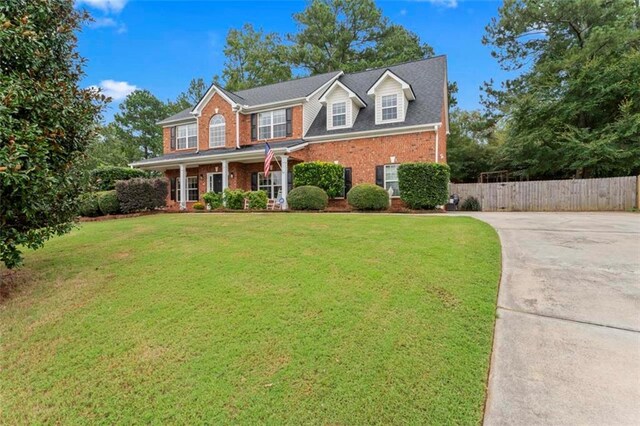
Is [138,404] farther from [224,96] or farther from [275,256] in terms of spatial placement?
[224,96]

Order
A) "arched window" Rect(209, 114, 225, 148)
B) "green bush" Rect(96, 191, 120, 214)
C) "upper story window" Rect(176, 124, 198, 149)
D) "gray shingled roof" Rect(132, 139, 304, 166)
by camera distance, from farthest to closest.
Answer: "upper story window" Rect(176, 124, 198, 149) → "arched window" Rect(209, 114, 225, 148) → "gray shingled roof" Rect(132, 139, 304, 166) → "green bush" Rect(96, 191, 120, 214)

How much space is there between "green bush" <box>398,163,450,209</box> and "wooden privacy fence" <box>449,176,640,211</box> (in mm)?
6488

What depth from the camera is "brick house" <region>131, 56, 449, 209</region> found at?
53.4 ft

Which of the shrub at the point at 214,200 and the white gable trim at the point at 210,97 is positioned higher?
the white gable trim at the point at 210,97

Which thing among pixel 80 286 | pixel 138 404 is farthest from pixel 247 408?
pixel 80 286

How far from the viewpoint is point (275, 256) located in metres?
6.06

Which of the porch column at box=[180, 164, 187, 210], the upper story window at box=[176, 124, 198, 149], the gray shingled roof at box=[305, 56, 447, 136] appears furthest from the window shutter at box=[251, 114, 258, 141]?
the porch column at box=[180, 164, 187, 210]

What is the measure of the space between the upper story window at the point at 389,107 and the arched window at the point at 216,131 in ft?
33.6

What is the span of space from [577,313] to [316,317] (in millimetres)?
3102

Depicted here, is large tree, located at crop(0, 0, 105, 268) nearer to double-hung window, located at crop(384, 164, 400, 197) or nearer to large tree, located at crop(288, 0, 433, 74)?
double-hung window, located at crop(384, 164, 400, 197)

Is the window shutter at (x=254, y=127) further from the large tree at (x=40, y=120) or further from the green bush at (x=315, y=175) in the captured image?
the large tree at (x=40, y=120)

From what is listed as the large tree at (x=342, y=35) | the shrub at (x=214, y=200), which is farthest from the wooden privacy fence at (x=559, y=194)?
the large tree at (x=342, y=35)

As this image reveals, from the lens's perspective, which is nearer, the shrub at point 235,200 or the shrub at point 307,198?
the shrub at point 307,198

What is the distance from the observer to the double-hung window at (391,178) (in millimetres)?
16078
